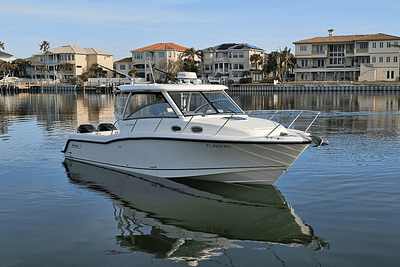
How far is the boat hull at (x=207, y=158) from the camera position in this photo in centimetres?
909

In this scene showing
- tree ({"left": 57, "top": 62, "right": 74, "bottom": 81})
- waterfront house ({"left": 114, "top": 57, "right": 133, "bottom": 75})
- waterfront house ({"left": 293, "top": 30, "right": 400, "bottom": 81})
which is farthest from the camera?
waterfront house ({"left": 114, "top": 57, "right": 133, "bottom": 75})

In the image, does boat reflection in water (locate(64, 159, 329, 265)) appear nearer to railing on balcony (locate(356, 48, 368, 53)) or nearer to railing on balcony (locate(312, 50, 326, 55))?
railing on balcony (locate(356, 48, 368, 53))

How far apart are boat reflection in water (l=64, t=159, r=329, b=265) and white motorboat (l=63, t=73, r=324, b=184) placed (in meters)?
0.38

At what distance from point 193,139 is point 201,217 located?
1983 mm

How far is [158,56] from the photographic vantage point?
314ft

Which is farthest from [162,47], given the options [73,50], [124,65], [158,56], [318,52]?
[318,52]

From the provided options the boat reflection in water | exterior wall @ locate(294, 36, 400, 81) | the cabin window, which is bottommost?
the boat reflection in water

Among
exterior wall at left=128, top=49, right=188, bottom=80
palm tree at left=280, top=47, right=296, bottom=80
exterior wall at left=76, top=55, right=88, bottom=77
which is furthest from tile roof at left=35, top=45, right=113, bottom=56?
palm tree at left=280, top=47, right=296, bottom=80

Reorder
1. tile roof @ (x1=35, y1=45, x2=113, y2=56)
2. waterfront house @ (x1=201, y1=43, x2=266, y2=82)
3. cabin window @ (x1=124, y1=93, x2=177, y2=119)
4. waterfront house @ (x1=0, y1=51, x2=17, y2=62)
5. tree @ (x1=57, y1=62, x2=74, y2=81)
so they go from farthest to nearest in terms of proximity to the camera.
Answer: tile roof @ (x1=35, y1=45, x2=113, y2=56) → tree @ (x1=57, y1=62, x2=74, y2=81) → waterfront house @ (x1=0, y1=51, x2=17, y2=62) → waterfront house @ (x1=201, y1=43, x2=266, y2=82) → cabin window @ (x1=124, y1=93, x2=177, y2=119)

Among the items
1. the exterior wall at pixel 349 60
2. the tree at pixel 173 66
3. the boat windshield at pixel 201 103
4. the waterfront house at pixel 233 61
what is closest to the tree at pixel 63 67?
the tree at pixel 173 66

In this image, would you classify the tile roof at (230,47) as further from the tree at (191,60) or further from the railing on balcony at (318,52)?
the railing on balcony at (318,52)

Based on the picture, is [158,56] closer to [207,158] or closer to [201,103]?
[201,103]

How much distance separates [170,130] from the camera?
33.1 ft

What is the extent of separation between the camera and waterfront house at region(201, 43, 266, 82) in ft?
297
